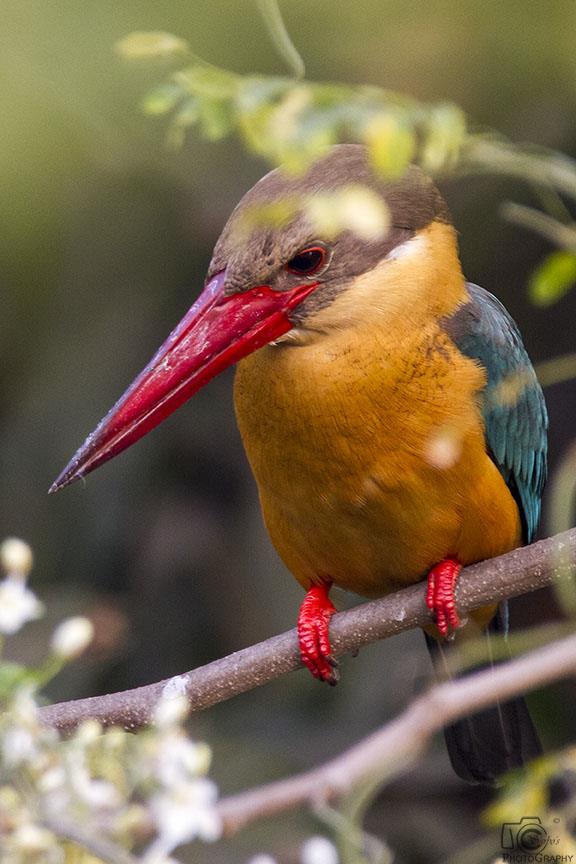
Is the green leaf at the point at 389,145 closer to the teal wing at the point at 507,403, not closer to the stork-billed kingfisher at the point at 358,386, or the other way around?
the stork-billed kingfisher at the point at 358,386

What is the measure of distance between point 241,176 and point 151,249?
0.99 ft

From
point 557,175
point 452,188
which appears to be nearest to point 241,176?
point 452,188

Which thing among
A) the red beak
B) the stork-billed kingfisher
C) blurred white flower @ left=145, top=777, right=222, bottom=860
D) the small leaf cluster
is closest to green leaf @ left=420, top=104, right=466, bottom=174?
the small leaf cluster

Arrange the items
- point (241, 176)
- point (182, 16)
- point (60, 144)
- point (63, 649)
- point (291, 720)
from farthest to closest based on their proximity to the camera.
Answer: point (241, 176) < point (291, 720) < point (60, 144) < point (182, 16) < point (63, 649)

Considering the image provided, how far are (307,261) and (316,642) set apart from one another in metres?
0.66

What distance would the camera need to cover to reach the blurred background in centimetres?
292

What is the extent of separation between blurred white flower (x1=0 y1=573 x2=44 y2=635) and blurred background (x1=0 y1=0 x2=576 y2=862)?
5.64 ft

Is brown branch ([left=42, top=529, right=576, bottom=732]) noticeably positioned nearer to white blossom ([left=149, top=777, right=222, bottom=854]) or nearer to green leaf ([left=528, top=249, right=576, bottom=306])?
green leaf ([left=528, top=249, right=576, bottom=306])

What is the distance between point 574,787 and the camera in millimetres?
2156

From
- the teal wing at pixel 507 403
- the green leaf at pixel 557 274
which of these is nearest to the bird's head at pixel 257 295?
the teal wing at pixel 507 403

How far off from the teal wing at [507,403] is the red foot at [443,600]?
0.76ft

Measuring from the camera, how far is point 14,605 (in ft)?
3.58

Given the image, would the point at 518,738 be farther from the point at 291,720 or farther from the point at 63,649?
the point at 63,649

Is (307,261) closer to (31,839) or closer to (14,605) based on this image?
(14,605)
